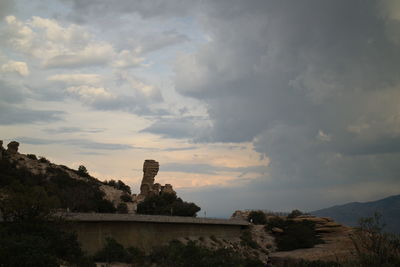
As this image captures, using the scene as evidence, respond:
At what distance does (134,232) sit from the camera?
1433 inches

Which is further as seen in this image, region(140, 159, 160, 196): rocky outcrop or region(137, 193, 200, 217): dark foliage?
region(140, 159, 160, 196): rocky outcrop

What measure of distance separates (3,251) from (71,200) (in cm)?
3367

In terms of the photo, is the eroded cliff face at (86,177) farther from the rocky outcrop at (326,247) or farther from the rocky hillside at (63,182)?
the rocky outcrop at (326,247)

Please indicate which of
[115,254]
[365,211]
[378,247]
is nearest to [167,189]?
[115,254]

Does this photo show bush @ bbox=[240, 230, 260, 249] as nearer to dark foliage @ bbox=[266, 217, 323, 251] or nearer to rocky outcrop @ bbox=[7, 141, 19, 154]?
dark foliage @ bbox=[266, 217, 323, 251]

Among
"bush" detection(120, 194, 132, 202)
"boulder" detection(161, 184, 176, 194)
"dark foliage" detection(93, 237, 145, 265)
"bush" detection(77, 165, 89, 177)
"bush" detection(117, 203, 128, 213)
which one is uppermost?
"bush" detection(77, 165, 89, 177)

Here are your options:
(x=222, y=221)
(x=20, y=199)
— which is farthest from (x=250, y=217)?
(x=20, y=199)

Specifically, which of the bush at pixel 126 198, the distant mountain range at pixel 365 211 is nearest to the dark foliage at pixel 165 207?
the bush at pixel 126 198

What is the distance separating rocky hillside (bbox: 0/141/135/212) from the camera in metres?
49.8

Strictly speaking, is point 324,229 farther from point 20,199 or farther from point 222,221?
point 20,199

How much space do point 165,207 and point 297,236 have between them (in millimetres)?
18325

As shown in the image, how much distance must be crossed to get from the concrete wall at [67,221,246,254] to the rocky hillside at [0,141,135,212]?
11.5 metres

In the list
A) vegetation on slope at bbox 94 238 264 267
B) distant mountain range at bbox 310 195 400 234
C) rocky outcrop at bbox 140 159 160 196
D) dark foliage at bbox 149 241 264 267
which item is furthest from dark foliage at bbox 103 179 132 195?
distant mountain range at bbox 310 195 400 234

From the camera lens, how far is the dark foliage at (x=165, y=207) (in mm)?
56375
